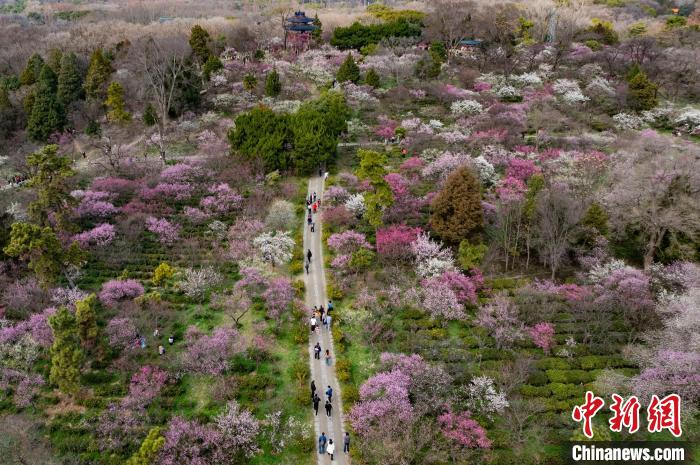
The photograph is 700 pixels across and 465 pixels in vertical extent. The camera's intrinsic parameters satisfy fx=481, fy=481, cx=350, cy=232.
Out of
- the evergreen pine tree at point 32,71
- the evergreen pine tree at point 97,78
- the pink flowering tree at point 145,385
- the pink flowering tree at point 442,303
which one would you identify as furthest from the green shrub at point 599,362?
the evergreen pine tree at point 32,71

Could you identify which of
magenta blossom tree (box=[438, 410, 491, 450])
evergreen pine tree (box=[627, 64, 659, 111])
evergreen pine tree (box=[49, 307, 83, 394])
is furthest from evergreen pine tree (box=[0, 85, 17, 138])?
evergreen pine tree (box=[627, 64, 659, 111])

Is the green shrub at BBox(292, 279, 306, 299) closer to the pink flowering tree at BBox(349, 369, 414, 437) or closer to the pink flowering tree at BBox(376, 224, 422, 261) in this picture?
the pink flowering tree at BBox(376, 224, 422, 261)

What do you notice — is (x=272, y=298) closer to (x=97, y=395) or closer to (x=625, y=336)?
(x=97, y=395)

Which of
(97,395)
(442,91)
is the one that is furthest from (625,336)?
(442,91)

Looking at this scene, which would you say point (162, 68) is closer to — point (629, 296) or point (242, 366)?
point (242, 366)

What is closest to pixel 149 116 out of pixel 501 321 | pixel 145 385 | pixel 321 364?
pixel 145 385
